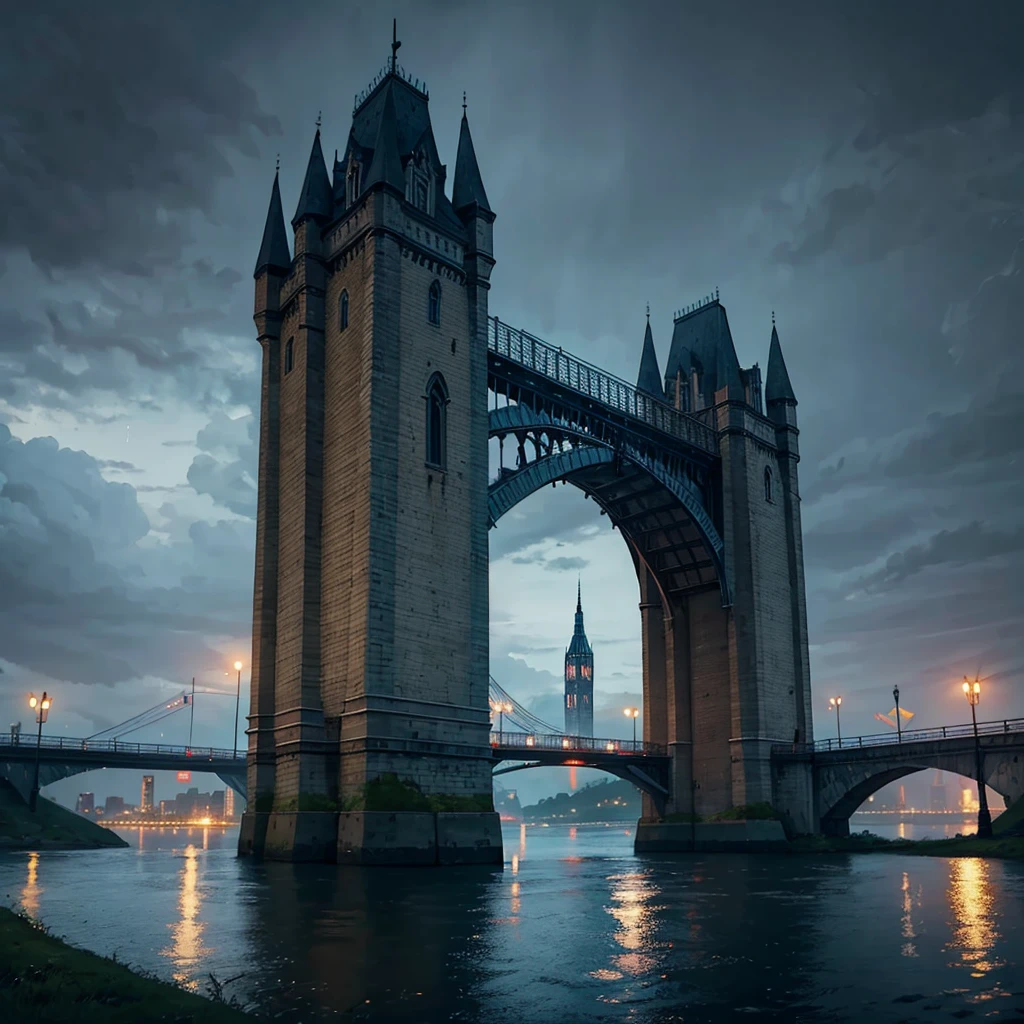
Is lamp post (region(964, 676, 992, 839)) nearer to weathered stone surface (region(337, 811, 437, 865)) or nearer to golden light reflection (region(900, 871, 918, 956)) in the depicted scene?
golden light reflection (region(900, 871, 918, 956))

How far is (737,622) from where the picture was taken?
72062mm

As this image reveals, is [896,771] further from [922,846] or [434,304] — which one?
[434,304]

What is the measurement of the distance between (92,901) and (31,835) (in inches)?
1838

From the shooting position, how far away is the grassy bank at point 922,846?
174ft

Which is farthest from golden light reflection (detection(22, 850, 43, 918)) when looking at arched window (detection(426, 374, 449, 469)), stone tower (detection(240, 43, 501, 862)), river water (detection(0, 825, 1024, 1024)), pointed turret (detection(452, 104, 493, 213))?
pointed turret (detection(452, 104, 493, 213))

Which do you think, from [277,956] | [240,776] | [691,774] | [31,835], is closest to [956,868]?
[691,774]

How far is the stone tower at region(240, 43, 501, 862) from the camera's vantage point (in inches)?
1839

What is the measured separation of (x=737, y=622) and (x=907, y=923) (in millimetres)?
48038

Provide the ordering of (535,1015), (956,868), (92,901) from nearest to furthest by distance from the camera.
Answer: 1. (535,1015)
2. (92,901)
3. (956,868)

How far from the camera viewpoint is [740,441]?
75.1 m

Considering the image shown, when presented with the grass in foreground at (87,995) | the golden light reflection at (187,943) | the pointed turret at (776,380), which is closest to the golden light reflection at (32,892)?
the golden light reflection at (187,943)

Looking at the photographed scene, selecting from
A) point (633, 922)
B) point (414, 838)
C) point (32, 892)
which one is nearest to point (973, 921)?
point (633, 922)

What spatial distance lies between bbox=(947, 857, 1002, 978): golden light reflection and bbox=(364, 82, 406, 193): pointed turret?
39.1 meters

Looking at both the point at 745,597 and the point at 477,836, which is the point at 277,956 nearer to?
the point at 477,836
